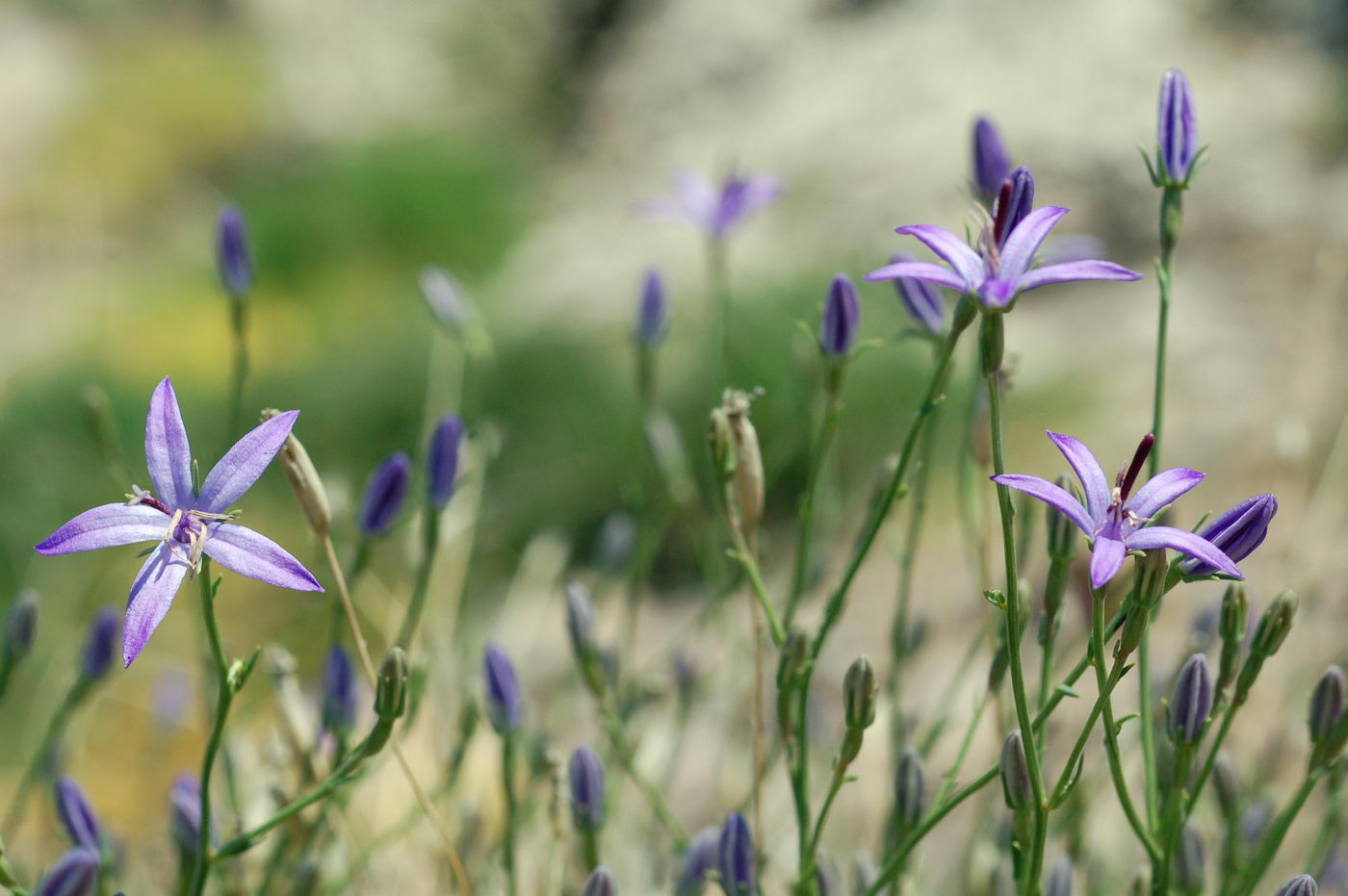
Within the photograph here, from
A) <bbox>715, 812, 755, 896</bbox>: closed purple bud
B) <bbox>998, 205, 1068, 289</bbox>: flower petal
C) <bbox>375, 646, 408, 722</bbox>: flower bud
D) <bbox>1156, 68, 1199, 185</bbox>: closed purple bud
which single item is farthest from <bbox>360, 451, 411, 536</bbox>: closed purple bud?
<bbox>1156, 68, 1199, 185</bbox>: closed purple bud

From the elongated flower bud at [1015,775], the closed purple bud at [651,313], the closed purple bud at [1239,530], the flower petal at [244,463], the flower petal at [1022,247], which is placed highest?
the closed purple bud at [651,313]

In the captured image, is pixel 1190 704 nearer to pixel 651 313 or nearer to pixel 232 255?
pixel 651 313

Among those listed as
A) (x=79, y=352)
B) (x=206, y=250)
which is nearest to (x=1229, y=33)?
(x=79, y=352)

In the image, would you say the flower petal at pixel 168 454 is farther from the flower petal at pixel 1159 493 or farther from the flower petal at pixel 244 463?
the flower petal at pixel 1159 493

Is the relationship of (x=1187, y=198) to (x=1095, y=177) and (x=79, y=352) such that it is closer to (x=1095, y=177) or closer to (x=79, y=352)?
(x=1095, y=177)

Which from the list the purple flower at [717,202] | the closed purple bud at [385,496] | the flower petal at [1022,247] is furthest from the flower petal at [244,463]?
the purple flower at [717,202]
